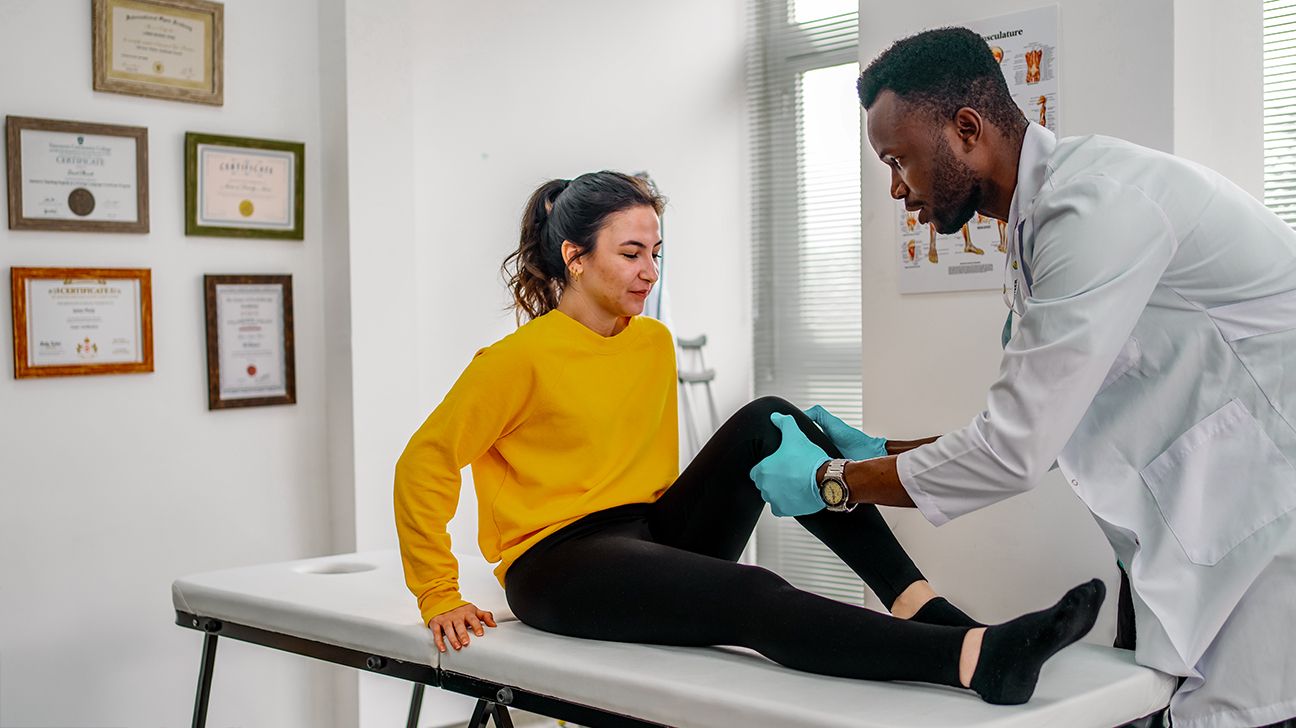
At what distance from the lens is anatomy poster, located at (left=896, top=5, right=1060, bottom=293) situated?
75.4 inches

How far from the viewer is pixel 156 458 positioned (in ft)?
9.02

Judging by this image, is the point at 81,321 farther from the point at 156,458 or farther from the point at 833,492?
the point at 833,492

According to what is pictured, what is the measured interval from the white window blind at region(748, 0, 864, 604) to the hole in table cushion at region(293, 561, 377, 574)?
196 cm

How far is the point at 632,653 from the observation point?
5.27ft

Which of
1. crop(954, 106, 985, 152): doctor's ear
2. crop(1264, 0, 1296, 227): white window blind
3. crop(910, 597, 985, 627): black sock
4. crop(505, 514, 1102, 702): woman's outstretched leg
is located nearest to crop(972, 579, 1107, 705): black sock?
crop(505, 514, 1102, 702): woman's outstretched leg

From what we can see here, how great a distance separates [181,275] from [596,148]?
4.52 feet

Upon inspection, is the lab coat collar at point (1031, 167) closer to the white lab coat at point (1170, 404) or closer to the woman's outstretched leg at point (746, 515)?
the white lab coat at point (1170, 404)

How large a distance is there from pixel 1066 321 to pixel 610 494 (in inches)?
33.9

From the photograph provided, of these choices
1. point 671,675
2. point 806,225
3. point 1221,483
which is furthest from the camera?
point 806,225

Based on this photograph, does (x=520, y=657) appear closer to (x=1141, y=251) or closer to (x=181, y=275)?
(x=1141, y=251)

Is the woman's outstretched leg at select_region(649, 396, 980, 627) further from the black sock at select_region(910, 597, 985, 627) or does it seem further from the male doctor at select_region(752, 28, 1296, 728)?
the male doctor at select_region(752, 28, 1296, 728)

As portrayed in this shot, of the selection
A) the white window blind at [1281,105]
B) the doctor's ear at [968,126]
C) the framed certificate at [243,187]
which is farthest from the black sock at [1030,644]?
the framed certificate at [243,187]

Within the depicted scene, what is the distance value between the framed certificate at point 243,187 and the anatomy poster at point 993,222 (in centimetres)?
159

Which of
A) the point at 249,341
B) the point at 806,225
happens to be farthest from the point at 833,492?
the point at 806,225
